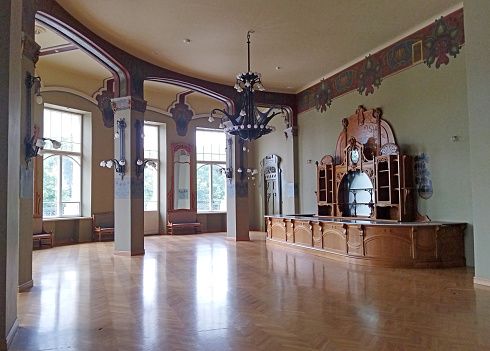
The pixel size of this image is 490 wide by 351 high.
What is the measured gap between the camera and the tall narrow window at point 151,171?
13.6m

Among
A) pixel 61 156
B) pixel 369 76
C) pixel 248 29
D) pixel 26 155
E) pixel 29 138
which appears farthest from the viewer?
pixel 61 156

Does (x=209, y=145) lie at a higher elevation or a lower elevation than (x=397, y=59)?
lower

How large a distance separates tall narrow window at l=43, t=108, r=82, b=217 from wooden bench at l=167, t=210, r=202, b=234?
311cm

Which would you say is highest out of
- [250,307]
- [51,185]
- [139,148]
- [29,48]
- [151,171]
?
[29,48]

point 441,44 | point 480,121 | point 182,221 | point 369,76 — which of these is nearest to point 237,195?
point 182,221

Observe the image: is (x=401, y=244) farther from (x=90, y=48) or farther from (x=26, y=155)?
(x=90, y=48)

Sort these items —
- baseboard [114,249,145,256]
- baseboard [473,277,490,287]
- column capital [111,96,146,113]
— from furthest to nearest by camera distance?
column capital [111,96,146,113] → baseboard [114,249,145,256] → baseboard [473,277,490,287]

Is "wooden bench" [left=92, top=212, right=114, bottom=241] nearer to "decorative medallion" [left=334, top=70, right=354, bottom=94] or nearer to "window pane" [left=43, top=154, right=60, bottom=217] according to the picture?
"window pane" [left=43, top=154, right=60, bottom=217]

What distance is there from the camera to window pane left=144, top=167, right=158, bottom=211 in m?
13.5

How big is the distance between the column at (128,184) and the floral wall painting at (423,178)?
6.25 metres

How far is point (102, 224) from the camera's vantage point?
1180cm

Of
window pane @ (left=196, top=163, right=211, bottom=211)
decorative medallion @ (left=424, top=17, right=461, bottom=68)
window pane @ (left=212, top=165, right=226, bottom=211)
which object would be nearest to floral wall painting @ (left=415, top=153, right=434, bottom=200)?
decorative medallion @ (left=424, top=17, right=461, bottom=68)

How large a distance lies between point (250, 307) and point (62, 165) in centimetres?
918

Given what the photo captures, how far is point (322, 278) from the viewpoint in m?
6.01
